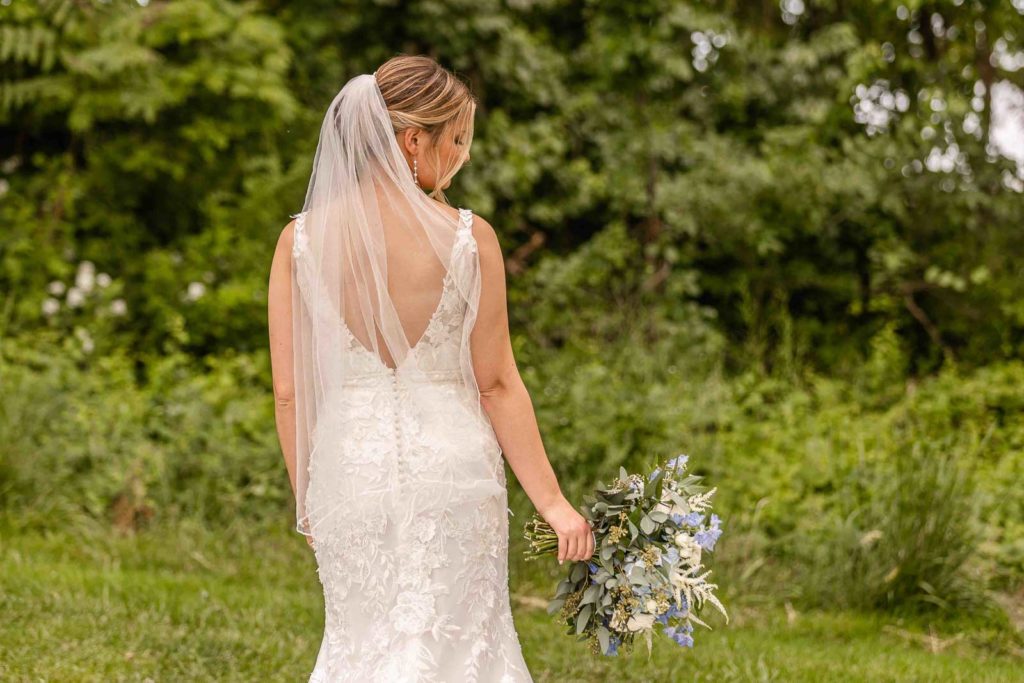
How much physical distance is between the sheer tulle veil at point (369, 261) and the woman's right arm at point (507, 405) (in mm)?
33

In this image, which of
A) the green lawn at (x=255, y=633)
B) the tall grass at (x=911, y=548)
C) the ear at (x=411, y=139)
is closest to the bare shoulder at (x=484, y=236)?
the ear at (x=411, y=139)

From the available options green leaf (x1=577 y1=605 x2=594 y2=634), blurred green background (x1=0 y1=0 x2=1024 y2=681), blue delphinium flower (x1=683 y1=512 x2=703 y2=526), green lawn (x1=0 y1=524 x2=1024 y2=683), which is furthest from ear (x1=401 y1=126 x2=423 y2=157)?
blurred green background (x1=0 y1=0 x2=1024 y2=681)

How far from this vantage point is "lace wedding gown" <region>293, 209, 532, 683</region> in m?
→ 2.84

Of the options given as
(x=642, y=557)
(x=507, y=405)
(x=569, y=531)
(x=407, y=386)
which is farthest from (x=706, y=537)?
(x=407, y=386)

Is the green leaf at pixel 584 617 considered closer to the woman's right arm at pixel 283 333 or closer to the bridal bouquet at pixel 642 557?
the bridal bouquet at pixel 642 557

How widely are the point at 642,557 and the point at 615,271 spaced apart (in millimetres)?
6700

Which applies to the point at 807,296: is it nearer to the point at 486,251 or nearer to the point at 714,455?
the point at 714,455

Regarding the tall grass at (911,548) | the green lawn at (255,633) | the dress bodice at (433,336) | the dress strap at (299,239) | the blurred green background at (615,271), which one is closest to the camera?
the dress bodice at (433,336)

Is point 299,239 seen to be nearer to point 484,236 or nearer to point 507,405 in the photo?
point 484,236

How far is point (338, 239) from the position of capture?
285cm

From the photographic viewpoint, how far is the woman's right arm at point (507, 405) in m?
2.83

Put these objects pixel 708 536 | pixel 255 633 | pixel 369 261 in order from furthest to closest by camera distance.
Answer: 1. pixel 255 633
2. pixel 708 536
3. pixel 369 261

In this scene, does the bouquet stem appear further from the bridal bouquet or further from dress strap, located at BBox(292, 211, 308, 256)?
dress strap, located at BBox(292, 211, 308, 256)

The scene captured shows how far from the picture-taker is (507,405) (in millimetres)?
2877
